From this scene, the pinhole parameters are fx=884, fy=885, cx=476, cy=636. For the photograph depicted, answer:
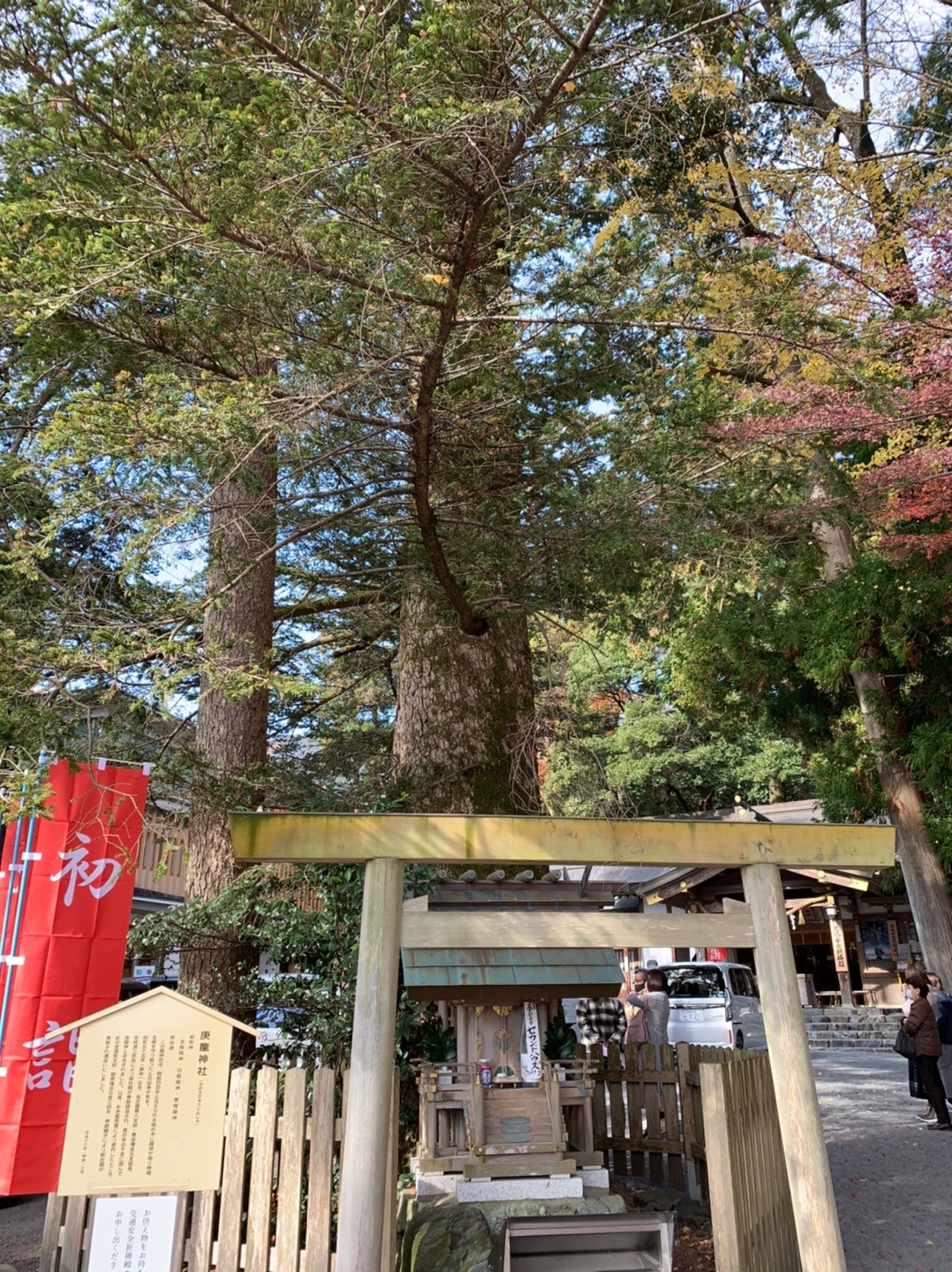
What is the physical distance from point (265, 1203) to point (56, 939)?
1.72m

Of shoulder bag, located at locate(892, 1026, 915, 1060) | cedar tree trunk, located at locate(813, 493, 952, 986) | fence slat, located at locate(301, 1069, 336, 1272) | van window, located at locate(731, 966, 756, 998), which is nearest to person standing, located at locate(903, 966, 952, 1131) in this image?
shoulder bag, located at locate(892, 1026, 915, 1060)

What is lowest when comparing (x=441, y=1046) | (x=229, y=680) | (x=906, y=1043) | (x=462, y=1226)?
(x=462, y=1226)

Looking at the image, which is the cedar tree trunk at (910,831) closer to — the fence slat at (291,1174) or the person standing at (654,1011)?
the person standing at (654,1011)

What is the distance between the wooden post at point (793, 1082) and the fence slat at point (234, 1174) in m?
2.37

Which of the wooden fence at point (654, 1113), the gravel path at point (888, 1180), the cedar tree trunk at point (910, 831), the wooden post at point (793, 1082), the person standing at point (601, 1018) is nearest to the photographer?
the wooden post at point (793, 1082)

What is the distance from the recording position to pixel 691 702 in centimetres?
1337

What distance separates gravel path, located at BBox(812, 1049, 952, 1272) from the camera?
5172 millimetres

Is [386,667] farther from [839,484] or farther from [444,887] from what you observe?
[839,484]

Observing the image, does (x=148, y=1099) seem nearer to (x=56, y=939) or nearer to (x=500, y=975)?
(x=56, y=939)

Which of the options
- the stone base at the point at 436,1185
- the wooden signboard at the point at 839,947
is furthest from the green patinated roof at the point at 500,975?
the wooden signboard at the point at 839,947

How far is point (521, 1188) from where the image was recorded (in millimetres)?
4699

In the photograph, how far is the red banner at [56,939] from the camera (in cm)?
436

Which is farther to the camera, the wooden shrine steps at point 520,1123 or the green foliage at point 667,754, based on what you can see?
the green foliage at point 667,754

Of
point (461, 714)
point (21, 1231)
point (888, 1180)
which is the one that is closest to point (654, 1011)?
point (888, 1180)
